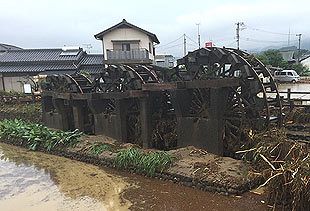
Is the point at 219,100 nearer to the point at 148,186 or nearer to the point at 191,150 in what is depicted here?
the point at 191,150

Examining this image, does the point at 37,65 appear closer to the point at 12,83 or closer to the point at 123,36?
the point at 12,83

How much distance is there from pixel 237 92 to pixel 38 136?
9.00 m

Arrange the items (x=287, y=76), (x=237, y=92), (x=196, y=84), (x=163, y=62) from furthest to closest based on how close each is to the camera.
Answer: (x=163, y=62)
(x=287, y=76)
(x=196, y=84)
(x=237, y=92)

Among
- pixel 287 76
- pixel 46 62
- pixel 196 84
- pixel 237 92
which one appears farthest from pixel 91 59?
pixel 237 92

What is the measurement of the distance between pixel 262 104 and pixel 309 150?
8.57 feet

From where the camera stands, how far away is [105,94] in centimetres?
1251

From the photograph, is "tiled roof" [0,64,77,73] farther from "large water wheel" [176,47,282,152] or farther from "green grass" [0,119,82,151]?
"large water wheel" [176,47,282,152]

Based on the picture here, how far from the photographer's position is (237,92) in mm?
9305

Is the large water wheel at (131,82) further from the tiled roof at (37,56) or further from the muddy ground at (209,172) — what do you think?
the tiled roof at (37,56)

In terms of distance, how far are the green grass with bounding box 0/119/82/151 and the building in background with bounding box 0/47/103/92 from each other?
12.3 metres

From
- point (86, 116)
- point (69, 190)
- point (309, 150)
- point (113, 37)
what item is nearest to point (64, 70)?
point (113, 37)

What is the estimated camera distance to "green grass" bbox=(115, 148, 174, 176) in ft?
29.3

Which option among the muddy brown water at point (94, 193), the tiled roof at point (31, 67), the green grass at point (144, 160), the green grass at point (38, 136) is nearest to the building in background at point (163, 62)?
the tiled roof at point (31, 67)

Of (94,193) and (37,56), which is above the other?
(37,56)
